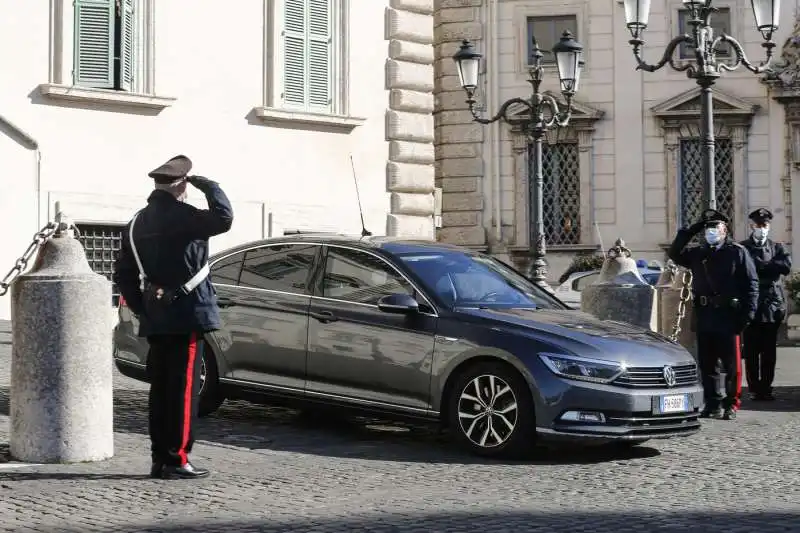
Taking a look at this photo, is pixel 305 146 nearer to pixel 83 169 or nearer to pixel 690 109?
pixel 83 169

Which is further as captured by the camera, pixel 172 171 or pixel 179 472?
pixel 172 171

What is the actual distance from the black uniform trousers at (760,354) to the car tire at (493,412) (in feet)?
18.1

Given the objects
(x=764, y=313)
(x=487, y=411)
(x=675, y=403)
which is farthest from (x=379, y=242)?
(x=764, y=313)

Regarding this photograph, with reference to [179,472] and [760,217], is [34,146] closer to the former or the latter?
[760,217]

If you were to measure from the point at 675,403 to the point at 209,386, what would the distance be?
3514mm

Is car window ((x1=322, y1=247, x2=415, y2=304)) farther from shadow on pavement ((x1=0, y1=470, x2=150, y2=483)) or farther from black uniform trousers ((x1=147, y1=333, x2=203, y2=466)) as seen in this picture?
shadow on pavement ((x1=0, y1=470, x2=150, y2=483))

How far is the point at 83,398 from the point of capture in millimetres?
9625

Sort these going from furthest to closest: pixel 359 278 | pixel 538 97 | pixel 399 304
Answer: pixel 538 97 → pixel 359 278 → pixel 399 304

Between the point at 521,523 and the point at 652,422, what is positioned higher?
the point at 652,422

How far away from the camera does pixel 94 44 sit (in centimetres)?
1847

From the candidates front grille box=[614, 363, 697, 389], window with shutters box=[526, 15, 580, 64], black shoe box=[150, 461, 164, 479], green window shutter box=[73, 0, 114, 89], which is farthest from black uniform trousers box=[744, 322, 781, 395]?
window with shutters box=[526, 15, 580, 64]

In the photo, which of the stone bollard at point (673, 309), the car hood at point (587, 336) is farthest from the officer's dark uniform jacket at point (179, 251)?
the stone bollard at point (673, 309)

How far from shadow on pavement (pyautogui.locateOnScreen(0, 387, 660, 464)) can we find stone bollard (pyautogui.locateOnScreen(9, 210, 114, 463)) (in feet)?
4.22

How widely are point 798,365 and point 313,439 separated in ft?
38.0
